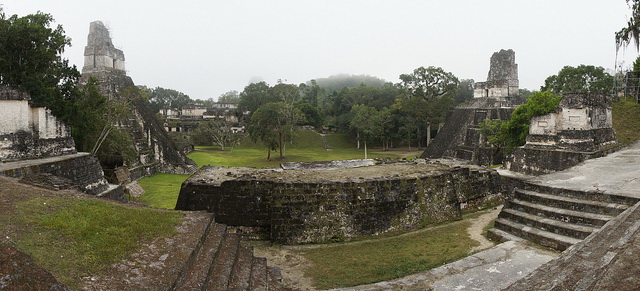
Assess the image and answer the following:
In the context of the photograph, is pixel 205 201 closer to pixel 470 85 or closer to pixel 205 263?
pixel 205 263

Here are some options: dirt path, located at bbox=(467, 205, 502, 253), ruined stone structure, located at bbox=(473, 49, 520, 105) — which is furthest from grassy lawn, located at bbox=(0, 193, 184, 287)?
ruined stone structure, located at bbox=(473, 49, 520, 105)

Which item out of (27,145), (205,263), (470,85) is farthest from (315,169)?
(470,85)

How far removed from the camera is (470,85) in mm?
59250

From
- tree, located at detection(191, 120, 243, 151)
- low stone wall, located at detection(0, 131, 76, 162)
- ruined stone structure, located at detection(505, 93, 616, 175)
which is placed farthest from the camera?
tree, located at detection(191, 120, 243, 151)

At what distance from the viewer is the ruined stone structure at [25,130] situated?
10133 millimetres

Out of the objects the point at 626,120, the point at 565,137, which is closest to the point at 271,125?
the point at 565,137

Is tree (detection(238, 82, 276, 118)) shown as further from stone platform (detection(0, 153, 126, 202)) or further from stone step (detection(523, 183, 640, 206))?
stone step (detection(523, 183, 640, 206))

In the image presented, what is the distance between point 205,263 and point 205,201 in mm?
3292

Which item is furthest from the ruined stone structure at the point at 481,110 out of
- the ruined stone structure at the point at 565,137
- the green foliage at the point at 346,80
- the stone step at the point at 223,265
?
the green foliage at the point at 346,80

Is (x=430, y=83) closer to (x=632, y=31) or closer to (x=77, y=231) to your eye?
(x=632, y=31)

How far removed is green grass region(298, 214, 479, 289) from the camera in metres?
5.71

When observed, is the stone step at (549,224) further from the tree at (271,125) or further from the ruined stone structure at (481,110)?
the tree at (271,125)

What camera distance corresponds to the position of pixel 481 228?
24.8ft

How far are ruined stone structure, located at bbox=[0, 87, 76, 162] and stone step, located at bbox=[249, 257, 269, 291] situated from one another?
8281 millimetres
